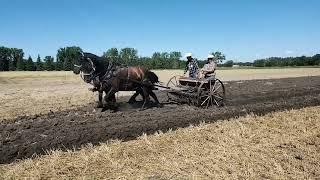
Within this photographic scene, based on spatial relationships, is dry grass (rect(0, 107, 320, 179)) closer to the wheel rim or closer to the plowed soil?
the plowed soil

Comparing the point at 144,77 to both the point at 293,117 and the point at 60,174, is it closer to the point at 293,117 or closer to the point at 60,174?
the point at 293,117

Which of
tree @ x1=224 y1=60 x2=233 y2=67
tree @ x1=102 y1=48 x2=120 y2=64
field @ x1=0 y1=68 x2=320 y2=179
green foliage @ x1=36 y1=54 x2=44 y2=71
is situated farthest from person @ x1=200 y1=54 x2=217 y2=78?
tree @ x1=224 y1=60 x2=233 y2=67

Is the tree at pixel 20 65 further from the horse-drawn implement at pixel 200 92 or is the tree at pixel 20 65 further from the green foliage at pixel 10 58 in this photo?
the horse-drawn implement at pixel 200 92

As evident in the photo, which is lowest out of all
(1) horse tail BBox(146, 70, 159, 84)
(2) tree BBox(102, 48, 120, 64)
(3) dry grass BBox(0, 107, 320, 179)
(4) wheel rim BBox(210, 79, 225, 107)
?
(3) dry grass BBox(0, 107, 320, 179)

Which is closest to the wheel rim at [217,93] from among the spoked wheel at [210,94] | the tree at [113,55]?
the spoked wheel at [210,94]

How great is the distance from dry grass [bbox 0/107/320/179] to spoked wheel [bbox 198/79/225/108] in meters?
5.25

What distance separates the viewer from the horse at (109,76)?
50.7 feet

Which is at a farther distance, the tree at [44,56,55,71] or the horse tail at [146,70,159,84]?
the tree at [44,56,55,71]

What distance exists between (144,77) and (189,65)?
2.13 m

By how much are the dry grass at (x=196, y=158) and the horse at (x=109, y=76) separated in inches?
183

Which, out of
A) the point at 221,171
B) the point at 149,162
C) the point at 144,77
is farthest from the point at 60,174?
the point at 144,77

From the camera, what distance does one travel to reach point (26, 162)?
29.5 ft

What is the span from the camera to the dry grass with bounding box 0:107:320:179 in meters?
8.05

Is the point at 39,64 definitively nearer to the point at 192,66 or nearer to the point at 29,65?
the point at 29,65
